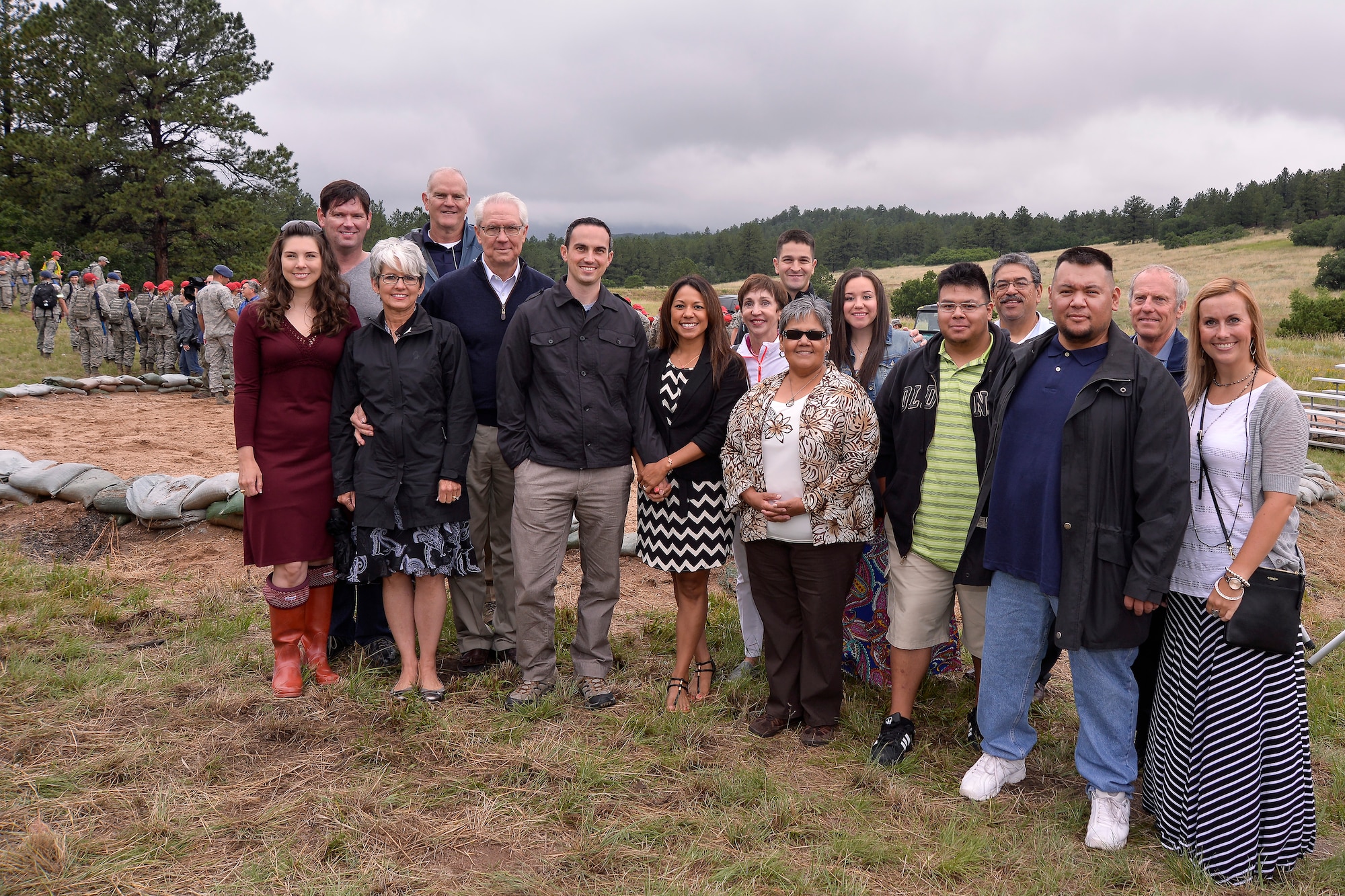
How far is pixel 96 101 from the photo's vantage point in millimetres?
24078

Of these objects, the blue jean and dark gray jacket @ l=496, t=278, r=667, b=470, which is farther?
dark gray jacket @ l=496, t=278, r=667, b=470

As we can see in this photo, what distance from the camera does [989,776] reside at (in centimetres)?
339

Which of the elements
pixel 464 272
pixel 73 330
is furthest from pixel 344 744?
pixel 73 330

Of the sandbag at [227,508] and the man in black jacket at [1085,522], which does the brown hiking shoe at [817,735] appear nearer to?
the man in black jacket at [1085,522]

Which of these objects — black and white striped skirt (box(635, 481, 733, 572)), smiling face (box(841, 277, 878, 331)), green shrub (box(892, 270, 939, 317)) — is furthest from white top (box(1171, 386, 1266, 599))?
green shrub (box(892, 270, 939, 317))

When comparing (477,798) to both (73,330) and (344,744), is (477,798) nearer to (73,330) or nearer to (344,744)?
(344,744)

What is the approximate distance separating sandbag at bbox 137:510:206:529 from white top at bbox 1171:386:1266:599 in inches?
254

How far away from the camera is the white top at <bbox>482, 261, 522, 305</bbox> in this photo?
424 cm

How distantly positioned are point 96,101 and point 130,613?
84.2ft

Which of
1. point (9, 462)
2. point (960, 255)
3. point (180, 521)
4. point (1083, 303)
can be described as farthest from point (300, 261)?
point (960, 255)

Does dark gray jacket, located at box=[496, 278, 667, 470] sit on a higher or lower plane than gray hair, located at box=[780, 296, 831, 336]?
lower

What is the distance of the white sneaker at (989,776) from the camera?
11.0ft

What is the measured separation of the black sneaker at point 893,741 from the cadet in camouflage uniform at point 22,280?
2784 centimetres

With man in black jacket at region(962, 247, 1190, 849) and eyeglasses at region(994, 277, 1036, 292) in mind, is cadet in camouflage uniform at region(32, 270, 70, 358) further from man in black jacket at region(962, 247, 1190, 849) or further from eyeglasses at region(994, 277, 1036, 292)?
man in black jacket at region(962, 247, 1190, 849)
